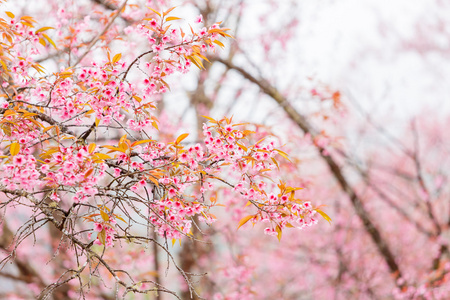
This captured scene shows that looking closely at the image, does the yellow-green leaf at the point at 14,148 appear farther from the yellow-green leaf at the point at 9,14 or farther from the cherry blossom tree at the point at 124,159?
the yellow-green leaf at the point at 9,14

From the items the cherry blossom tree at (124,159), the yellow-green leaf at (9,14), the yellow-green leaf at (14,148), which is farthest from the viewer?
the yellow-green leaf at (9,14)

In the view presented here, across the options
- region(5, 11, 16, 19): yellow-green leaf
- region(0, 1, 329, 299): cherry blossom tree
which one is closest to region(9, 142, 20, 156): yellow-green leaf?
region(0, 1, 329, 299): cherry blossom tree

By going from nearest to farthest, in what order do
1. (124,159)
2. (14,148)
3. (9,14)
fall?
(14,148) < (124,159) < (9,14)

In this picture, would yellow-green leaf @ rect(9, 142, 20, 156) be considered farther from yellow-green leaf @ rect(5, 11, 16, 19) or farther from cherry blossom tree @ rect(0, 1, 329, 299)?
yellow-green leaf @ rect(5, 11, 16, 19)

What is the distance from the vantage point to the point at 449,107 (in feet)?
51.3

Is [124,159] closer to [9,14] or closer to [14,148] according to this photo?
[14,148]

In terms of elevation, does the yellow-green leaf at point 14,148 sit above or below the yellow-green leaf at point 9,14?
below

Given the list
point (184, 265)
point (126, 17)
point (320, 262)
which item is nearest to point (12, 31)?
point (126, 17)

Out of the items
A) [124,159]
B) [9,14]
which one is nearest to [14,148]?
[124,159]

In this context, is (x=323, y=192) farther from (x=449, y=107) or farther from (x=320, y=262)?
(x=449, y=107)

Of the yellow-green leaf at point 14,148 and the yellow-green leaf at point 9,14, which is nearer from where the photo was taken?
the yellow-green leaf at point 14,148

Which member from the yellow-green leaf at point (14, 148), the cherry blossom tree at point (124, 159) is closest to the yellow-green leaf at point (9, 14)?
the cherry blossom tree at point (124, 159)

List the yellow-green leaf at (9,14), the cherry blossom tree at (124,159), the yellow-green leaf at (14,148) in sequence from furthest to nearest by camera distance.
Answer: the yellow-green leaf at (9,14), the cherry blossom tree at (124,159), the yellow-green leaf at (14,148)

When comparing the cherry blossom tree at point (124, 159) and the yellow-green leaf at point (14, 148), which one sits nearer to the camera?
the yellow-green leaf at point (14, 148)
